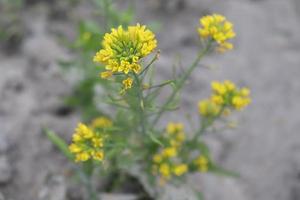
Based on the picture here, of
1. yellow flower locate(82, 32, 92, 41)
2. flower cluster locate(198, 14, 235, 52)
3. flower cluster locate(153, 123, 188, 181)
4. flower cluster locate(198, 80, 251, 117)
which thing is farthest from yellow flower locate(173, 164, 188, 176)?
yellow flower locate(82, 32, 92, 41)

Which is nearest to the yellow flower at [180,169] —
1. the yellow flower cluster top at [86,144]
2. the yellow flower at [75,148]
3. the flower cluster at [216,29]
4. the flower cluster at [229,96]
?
the flower cluster at [229,96]

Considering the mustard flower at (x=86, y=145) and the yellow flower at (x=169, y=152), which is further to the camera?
the yellow flower at (x=169, y=152)

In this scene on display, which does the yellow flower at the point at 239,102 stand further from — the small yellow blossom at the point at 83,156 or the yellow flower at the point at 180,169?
the small yellow blossom at the point at 83,156

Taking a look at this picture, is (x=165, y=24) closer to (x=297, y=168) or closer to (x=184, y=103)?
(x=184, y=103)

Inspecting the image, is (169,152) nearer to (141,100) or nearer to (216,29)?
(141,100)

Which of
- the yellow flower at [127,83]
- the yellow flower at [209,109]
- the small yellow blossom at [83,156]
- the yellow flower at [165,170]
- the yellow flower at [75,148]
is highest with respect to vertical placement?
the yellow flower at [209,109]

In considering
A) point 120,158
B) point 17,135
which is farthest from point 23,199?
point 120,158

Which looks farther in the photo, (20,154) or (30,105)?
(30,105)
